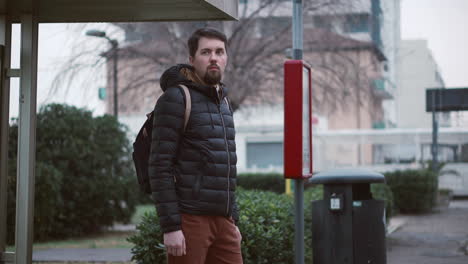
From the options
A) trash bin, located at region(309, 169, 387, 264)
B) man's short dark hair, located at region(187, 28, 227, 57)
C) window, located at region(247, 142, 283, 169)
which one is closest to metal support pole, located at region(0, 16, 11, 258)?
man's short dark hair, located at region(187, 28, 227, 57)

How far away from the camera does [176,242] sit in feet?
11.6

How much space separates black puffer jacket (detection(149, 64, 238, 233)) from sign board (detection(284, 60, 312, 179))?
1563 mm

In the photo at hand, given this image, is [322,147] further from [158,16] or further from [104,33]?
[158,16]

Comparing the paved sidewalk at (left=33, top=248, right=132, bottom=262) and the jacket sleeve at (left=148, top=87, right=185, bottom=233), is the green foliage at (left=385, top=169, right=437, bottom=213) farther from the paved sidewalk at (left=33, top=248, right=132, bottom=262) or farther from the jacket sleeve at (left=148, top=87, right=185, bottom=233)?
the jacket sleeve at (left=148, top=87, right=185, bottom=233)

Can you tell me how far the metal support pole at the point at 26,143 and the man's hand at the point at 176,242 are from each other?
1.56 m

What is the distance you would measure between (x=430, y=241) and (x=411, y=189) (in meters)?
7.96

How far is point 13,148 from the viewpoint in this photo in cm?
1291

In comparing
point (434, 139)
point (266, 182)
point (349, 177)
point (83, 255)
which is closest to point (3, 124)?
point (349, 177)

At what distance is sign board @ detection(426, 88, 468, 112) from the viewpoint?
1978cm

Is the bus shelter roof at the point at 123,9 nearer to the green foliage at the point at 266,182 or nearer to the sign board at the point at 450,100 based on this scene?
the sign board at the point at 450,100

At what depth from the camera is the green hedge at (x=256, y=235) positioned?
225 inches

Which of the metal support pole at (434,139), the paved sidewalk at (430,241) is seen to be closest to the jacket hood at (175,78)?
the paved sidewalk at (430,241)

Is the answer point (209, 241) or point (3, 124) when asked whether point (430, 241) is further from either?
point (209, 241)

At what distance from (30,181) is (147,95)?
13123 mm
